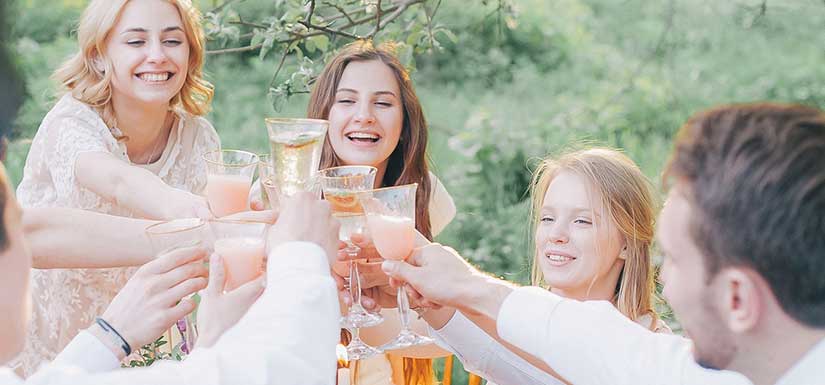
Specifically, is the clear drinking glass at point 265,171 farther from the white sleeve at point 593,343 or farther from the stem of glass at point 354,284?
the white sleeve at point 593,343

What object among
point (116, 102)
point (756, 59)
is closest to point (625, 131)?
point (756, 59)

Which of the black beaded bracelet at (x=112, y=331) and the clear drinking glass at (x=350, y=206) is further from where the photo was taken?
the clear drinking glass at (x=350, y=206)

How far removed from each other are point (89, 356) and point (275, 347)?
1.80ft

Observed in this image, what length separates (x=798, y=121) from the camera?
1664mm

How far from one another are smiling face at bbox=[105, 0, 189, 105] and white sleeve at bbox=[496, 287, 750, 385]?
6.34ft

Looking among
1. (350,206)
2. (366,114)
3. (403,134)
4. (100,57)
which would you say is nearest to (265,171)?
(350,206)

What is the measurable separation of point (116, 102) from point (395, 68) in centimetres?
105

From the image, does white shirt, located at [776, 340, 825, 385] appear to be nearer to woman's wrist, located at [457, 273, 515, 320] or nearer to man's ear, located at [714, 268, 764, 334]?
man's ear, located at [714, 268, 764, 334]

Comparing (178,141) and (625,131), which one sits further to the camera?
(625,131)

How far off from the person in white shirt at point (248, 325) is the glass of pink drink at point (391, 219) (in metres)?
0.32

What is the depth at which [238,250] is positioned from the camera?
212 cm

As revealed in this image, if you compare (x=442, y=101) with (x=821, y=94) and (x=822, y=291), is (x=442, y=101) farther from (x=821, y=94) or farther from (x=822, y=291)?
(x=822, y=291)

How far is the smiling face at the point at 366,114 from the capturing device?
343 centimetres

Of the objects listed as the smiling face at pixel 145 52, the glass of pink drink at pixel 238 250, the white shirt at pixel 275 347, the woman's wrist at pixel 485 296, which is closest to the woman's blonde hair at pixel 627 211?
the woman's wrist at pixel 485 296
